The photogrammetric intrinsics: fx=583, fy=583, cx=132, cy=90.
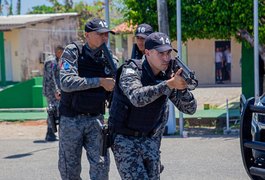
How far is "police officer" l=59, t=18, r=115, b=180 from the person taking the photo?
5.59 m

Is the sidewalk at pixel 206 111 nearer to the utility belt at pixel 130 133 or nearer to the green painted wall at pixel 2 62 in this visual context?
the utility belt at pixel 130 133

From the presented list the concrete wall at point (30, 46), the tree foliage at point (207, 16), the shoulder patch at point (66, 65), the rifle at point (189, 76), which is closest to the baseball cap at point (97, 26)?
the shoulder patch at point (66, 65)

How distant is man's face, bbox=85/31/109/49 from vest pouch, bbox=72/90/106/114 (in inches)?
18.0

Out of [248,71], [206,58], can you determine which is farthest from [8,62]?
[248,71]

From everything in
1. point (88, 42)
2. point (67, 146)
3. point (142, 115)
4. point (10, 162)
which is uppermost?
point (88, 42)

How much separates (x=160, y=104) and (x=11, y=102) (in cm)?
1205

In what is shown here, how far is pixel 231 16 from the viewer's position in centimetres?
1112

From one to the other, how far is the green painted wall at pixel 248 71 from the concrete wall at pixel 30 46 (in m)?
17.8

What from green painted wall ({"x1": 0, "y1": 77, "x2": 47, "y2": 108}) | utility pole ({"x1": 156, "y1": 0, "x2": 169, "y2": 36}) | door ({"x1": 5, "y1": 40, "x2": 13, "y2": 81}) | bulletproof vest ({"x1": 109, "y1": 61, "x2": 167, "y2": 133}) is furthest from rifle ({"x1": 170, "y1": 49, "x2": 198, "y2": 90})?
door ({"x1": 5, "y1": 40, "x2": 13, "y2": 81})


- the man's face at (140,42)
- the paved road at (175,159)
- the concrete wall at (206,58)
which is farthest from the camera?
the concrete wall at (206,58)

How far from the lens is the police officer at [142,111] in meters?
4.46

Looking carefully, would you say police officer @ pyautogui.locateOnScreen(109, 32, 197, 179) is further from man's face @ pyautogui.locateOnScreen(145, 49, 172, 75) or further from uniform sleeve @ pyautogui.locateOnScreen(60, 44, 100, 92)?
uniform sleeve @ pyautogui.locateOnScreen(60, 44, 100, 92)

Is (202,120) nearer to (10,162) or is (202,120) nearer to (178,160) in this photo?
(178,160)

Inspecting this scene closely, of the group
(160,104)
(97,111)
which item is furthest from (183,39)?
(160,104)
